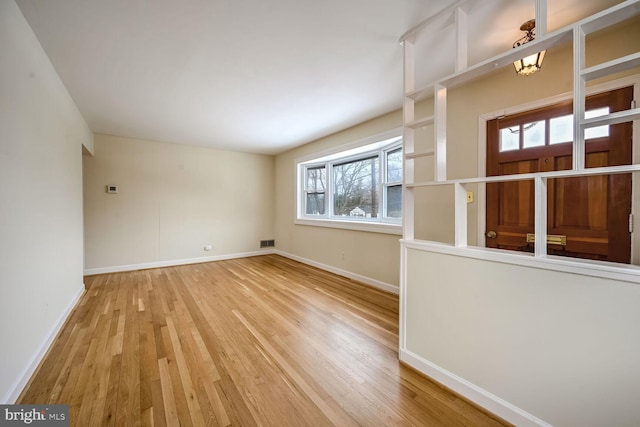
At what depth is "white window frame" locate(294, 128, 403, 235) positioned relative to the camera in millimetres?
3674

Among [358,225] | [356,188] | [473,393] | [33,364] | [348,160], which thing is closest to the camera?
[473,393]

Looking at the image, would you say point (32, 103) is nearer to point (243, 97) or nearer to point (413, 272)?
point (243, 97)

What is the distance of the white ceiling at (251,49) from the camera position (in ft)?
5.70

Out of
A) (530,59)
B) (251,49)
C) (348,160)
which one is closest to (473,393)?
(530,59)

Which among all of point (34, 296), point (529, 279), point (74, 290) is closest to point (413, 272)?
point (529, 279)

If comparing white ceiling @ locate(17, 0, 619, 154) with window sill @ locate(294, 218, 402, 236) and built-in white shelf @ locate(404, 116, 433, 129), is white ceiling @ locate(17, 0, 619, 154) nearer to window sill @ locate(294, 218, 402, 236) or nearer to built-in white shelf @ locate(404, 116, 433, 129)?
built-in white shelf @ locate(404, 116, 433, 129)

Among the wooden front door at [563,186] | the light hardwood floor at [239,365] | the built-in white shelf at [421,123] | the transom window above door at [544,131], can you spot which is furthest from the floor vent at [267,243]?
the transom window above door at [544,131]

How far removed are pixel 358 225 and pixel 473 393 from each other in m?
2.68

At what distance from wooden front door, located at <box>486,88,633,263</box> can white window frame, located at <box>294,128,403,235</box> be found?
1210 millimetres

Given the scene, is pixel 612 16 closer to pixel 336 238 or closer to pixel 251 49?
pixel 251 49

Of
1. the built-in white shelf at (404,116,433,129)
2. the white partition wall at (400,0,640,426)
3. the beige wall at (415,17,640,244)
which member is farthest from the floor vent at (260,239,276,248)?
the built-in white shelf at (404,116,433,129)

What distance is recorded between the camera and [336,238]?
15.0 ft

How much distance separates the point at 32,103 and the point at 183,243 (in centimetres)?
369

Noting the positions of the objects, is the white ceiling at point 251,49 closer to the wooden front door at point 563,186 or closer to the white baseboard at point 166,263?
the wooden front door at point 563,186
